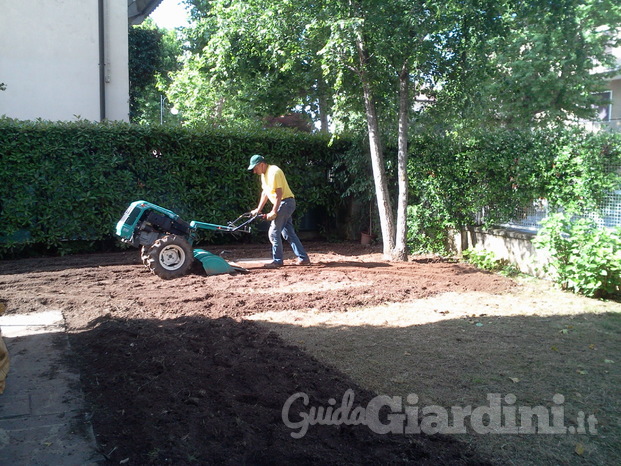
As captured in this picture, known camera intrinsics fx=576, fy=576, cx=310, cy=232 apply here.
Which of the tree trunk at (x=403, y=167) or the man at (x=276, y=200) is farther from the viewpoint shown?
the tree trunk at (x=403, y=167)

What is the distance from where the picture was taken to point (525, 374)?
4867 millimetres

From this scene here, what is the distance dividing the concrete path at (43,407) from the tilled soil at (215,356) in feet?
0.37

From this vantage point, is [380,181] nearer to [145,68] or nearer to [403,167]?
[403,167]

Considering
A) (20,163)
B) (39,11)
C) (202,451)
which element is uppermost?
(39,11)

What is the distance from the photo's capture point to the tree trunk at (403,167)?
10.4m

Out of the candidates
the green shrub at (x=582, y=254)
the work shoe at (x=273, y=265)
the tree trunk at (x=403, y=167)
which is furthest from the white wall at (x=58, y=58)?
the green shrub at (x=582, y=254)

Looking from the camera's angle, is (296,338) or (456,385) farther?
(296,338)

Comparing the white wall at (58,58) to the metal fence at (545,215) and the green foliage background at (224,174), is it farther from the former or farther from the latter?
the metal fence at (545,215)

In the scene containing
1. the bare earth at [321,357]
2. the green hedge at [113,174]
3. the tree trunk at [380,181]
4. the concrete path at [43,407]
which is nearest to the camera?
the concrete path at [43,407]

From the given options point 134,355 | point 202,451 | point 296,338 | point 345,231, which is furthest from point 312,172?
point 202,451

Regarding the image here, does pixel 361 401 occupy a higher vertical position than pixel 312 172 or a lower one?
lower

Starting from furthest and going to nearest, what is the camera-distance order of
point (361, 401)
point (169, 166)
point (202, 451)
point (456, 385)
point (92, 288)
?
point (169, 166), point (92, 288), point (456, 385), point (361, 401), point (202, 451)

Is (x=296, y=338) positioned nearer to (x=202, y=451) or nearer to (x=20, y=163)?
(x=202, y=451)

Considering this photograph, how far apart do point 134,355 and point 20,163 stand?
6.99 m
